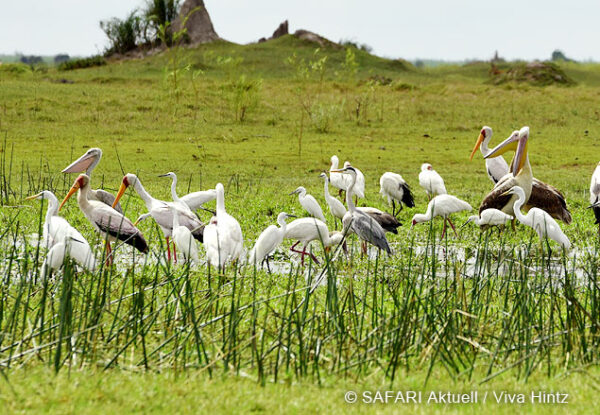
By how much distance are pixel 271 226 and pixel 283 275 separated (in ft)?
1.53

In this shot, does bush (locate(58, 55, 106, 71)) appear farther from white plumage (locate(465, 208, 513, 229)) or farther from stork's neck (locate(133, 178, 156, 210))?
white plumage (locate(465, 208, 513, 229))

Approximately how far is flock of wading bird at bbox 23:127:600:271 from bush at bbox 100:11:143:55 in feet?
124

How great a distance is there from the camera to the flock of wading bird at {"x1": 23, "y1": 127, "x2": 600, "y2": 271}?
240 inches

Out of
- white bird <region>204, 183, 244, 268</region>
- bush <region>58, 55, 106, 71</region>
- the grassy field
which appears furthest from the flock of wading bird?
bush <region>58, 55, 106, 71</region>

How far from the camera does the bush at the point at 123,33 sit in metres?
46.3

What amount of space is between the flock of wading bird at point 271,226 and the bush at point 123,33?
124 feet

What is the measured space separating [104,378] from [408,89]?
26.1 metres

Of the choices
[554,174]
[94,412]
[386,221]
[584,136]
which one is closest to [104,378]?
[94,412]

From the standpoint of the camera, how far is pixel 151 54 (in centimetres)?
4472

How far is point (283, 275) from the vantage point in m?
6.84

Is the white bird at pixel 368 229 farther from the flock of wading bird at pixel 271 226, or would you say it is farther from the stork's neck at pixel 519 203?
the stork's neck at pixel 519 203

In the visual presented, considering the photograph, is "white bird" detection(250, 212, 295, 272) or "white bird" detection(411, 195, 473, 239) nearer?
"white bird" detection(250, 212, 295, 272)

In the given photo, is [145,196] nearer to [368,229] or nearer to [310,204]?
[310,204]

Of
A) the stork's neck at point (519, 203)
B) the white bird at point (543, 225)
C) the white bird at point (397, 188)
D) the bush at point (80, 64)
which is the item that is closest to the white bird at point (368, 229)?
the white bird at point (543, 225)
